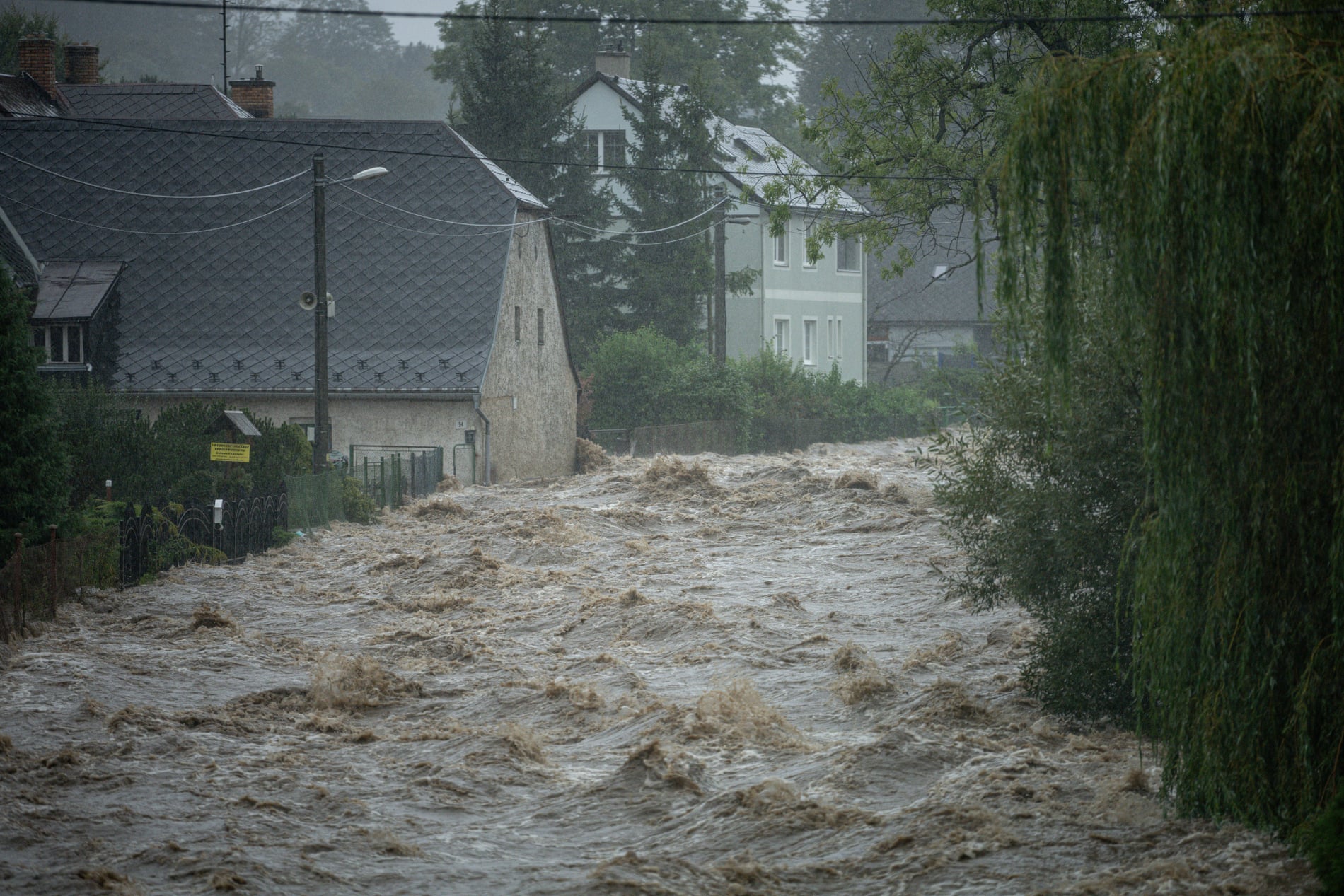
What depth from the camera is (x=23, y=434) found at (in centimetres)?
1683

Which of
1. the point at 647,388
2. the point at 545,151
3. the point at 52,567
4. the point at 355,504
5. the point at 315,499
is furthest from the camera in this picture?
the point at 545,151

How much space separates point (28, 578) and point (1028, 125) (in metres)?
12.1

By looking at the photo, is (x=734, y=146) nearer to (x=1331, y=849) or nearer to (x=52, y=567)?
(x=52, y=567)

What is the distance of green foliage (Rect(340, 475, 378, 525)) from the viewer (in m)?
27.6

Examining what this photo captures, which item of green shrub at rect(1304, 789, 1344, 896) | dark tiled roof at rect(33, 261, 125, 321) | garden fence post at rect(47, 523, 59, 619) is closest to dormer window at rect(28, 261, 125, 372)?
dark tiled roof at rect(33, 261, 125, 321)

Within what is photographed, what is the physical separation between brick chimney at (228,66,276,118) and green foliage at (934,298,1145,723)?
36377 mm

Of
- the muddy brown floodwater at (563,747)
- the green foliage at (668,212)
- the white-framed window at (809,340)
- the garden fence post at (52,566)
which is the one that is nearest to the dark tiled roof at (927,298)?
the white-framed window at (809,340)

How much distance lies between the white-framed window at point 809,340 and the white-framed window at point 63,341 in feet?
91.0

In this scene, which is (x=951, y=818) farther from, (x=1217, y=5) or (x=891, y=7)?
(x=891, y=7)

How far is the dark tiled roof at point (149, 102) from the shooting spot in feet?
139

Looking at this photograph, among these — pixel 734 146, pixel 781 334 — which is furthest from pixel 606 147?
pixel 781 334

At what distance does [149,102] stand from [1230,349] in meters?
40.8

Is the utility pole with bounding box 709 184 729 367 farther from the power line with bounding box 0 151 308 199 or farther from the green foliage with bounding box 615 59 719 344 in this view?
the power line with bounding box 0 151 308 199

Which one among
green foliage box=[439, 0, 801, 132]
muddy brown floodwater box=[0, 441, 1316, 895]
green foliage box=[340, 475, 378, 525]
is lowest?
muddy brown floodwater box=[0, 441, 1316, 895]
